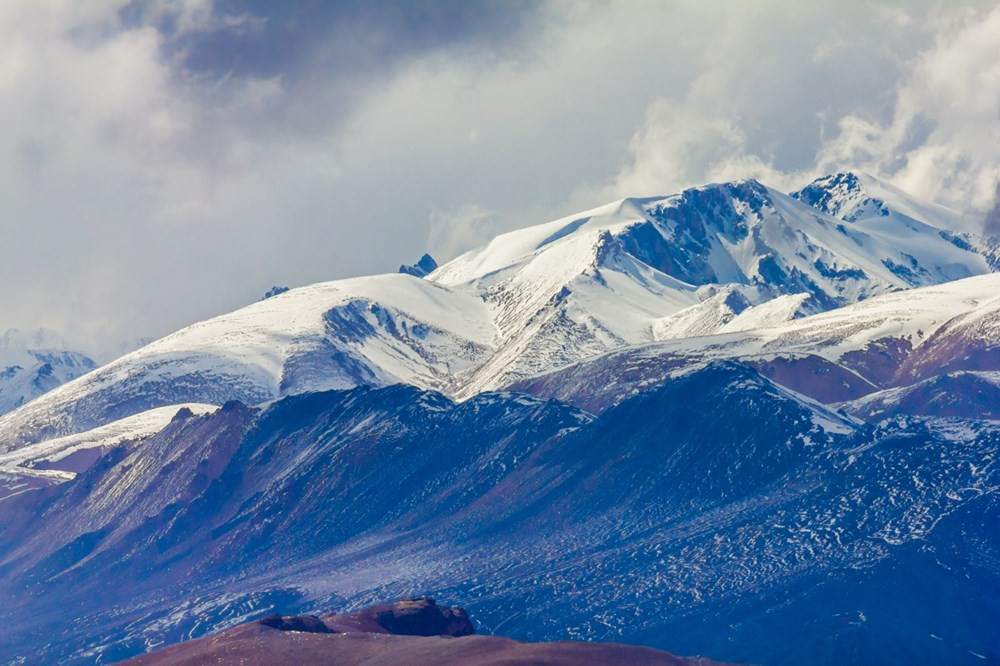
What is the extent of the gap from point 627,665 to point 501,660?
12932 mm

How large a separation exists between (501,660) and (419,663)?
8.90m

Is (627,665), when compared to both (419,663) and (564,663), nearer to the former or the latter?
(564,663)

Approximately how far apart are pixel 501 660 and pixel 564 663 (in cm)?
609

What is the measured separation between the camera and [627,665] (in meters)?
200

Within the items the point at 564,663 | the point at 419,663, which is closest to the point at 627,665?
the point at 564,663

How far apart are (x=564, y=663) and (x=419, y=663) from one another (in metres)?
14.5

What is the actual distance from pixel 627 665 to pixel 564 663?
23.3 ft

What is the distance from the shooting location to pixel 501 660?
196125 millimetres

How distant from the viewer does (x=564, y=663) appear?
197 metres

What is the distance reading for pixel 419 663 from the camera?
656ft
